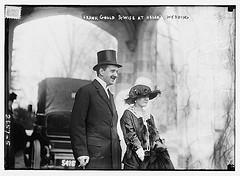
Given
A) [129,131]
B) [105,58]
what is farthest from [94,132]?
[105,58]

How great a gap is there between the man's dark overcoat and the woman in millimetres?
88

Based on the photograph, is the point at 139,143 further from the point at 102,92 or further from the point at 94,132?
the point at 102,92

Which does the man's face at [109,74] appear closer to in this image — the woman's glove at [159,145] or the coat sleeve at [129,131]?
the coat sleeve at [129,131]

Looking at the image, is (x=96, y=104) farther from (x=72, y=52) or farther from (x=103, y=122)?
(x=72, y=52)

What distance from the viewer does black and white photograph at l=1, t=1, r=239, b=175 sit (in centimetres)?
304

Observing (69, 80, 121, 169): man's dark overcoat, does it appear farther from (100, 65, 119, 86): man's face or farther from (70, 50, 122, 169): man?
(100, 65, 119, 86): man's face

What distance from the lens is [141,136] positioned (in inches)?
120

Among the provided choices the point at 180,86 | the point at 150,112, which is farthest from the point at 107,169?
the point at 180,86

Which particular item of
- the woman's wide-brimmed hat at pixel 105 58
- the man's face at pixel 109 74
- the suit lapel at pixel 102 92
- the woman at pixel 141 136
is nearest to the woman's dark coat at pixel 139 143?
the woman at pixel 141 136

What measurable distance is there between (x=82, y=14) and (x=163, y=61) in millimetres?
720

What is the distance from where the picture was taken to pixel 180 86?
10.1ft

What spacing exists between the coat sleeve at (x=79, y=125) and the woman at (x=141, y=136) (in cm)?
A: 29

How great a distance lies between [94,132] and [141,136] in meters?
0.36

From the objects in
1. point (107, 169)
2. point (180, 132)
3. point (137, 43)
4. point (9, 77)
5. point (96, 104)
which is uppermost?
point (137, 43)
